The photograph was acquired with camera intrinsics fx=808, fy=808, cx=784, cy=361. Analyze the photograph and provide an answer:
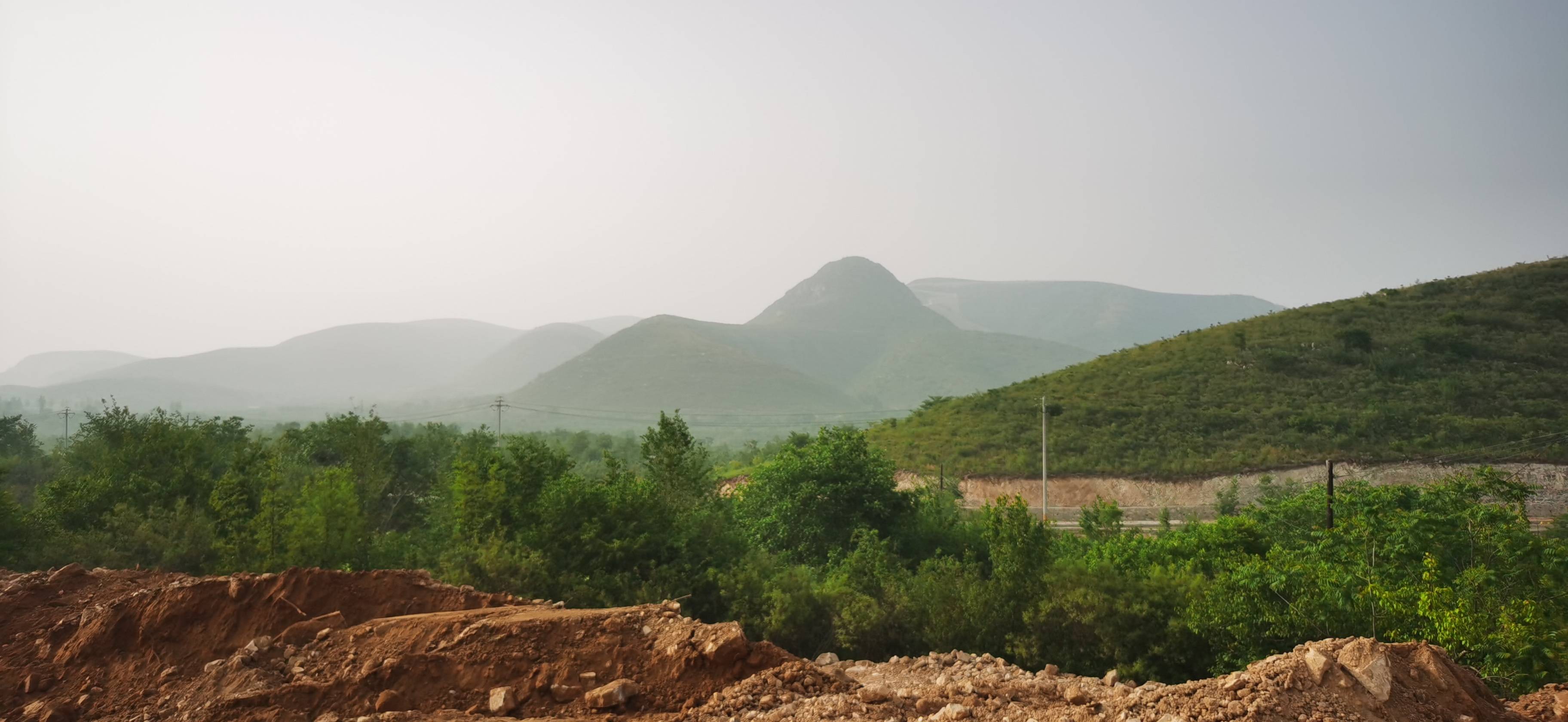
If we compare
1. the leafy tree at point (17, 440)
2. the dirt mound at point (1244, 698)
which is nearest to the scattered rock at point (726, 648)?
the dirt mound at point (1244, 698)

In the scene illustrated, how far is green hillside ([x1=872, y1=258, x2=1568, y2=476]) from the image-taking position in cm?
4303

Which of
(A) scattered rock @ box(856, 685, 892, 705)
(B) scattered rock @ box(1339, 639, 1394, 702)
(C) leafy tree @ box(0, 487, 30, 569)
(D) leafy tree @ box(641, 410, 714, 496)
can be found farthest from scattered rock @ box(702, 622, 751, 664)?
(C) leafy tree @ box(0, 487, 30, 569)

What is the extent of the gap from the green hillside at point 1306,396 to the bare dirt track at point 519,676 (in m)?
38.2

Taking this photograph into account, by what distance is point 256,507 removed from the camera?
859 inches

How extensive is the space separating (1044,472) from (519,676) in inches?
1279

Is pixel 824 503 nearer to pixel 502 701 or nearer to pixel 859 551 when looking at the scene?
pixel 859 551

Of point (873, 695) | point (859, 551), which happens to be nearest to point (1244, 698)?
point (873, 695)

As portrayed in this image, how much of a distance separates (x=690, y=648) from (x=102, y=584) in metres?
8.64

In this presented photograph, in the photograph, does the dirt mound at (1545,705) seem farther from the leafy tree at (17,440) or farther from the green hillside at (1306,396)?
the leafy tree at (17,440)

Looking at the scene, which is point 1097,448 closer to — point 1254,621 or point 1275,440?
point 1275,440

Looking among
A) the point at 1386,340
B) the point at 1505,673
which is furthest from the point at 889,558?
the point at 1386,340

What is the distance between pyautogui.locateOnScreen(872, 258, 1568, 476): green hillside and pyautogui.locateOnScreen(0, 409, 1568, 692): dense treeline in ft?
64.8

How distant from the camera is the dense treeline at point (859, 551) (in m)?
12.3

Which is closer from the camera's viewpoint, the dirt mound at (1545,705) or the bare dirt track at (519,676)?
the bare dirt track at (519,676)
